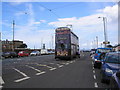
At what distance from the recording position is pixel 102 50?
17.3 meters

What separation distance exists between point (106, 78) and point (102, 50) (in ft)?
32.8

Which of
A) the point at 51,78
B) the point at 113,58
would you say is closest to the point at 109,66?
the point at 113,58

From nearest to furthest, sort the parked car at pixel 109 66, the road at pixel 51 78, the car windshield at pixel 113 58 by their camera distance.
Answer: the parked car at pixel 109 66 < the road at pixel 51 78 < the car windshield at pixel 113 58

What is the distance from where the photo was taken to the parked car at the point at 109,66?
7.37 metres

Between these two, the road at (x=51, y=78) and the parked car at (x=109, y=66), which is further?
the road at (x=51, y=78)

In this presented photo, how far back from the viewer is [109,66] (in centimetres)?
766

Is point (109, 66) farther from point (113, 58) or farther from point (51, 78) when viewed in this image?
point (51, 78)

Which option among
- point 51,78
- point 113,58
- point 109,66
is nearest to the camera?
point 109,66

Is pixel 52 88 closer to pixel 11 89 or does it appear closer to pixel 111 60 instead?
pixel 11 89

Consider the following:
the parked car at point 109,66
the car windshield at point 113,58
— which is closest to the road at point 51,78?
the parked car at point 109,66

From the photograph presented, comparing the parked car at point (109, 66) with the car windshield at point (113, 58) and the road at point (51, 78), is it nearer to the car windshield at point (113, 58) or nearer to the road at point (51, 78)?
the car windshield at point (113, 58)

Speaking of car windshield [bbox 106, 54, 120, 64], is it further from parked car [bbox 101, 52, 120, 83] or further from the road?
the road

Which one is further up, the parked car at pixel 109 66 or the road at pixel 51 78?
the parked car at pixel 109 66

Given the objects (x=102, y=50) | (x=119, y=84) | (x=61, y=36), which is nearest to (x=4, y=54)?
(x=61, y=36)
